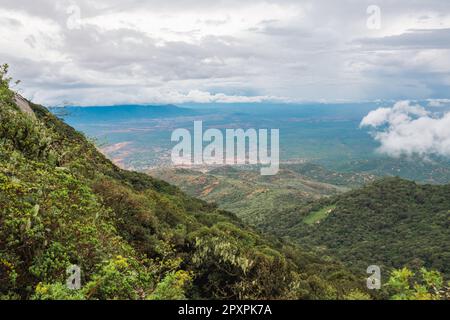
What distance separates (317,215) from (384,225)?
28983 mm

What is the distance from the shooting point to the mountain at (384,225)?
327 feet

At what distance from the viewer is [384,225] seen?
13712cm

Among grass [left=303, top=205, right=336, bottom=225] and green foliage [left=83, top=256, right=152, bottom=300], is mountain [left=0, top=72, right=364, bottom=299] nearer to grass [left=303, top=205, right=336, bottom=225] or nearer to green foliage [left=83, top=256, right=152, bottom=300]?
green foliage [left=83, top=256, right=152, bottom=300]

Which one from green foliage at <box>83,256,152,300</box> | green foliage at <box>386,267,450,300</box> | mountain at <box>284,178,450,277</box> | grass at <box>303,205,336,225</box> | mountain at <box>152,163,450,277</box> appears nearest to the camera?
green foliage at <box>386,267,450,300</box>

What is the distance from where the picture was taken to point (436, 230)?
119 m

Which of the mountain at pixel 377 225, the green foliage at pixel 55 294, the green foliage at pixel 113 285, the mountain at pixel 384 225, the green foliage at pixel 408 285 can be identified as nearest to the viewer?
the green foliage at pixel 55 294

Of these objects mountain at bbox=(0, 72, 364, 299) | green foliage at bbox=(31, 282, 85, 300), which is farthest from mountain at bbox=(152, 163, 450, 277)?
green foliage at bbox=(31, 282, 85, 300)

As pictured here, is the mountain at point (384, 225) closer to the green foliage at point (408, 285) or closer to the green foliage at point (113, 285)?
the green foliage at point (408, 285)

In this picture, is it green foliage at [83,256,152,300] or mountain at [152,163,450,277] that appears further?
mountain at [152,163,450,277]

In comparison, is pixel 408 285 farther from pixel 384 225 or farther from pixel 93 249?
pixel 384 225

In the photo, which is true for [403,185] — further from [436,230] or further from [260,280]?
[260,280]

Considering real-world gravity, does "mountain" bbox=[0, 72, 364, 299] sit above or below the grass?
above

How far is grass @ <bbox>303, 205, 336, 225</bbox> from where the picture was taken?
15414cm

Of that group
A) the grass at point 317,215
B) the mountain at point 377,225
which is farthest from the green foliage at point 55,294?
the grass at point 317,215
